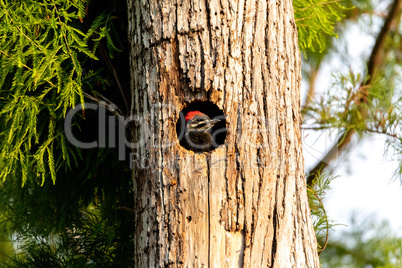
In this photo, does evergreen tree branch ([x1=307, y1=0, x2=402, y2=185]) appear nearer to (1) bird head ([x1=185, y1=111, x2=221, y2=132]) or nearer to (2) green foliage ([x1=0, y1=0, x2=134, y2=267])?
(1) bird head ([x1=185, y1=111, x2=221, y2=132])

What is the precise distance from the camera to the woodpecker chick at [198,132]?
281cm

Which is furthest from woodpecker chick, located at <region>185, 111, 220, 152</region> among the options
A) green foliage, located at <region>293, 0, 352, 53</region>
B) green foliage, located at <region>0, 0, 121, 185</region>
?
green foliage, located at <region>293, 0, 352, 53</region>

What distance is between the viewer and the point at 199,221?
2273 mm

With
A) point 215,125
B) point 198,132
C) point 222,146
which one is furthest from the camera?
point 198,132

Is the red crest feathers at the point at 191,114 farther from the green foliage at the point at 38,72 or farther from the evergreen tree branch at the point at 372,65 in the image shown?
the evergreen tree branch at the point at 372,65

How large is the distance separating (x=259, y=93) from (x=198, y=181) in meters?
0.53

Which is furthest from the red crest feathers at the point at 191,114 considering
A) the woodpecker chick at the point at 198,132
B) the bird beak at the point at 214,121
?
the bird beak at the point at 214,121

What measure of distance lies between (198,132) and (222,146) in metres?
A: 0.55

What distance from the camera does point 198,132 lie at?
9.55ft

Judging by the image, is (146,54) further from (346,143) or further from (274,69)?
(346,143)

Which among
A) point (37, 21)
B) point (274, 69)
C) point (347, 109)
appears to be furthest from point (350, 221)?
point (37, 21)

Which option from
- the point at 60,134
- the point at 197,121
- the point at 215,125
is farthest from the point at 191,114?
the point at 60,134

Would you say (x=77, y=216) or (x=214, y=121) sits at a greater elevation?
(x=214, y=121)

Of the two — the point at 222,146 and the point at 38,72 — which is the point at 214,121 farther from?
the point at 38,72
